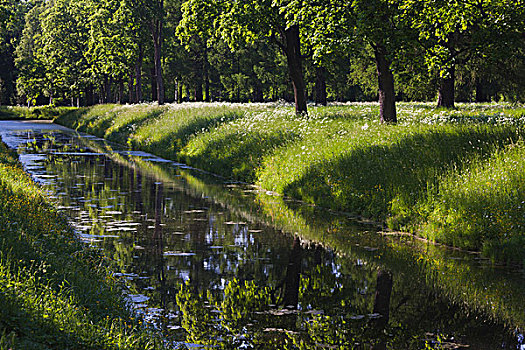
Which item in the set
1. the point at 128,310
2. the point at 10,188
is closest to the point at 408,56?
the point at 10,188

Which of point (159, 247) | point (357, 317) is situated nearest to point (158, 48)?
point (159, 247)

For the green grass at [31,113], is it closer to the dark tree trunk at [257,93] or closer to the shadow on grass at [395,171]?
the dark tree trunk at [257,93]

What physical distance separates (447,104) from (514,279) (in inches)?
1099

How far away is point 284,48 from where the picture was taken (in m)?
29.4

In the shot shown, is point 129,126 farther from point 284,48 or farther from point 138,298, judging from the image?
point 138,298

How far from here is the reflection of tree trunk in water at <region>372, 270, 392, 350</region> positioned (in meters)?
6.96

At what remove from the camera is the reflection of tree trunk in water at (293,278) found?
8298 millimetres

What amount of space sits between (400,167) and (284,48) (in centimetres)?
1589

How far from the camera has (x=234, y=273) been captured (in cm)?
961

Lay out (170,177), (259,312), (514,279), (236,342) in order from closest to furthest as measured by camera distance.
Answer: (236,342)
(259,312)
(514,279)
(170,177)

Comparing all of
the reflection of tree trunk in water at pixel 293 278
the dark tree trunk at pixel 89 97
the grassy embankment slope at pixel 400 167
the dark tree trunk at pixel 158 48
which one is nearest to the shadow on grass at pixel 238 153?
the grassy embankment slope at pixel 400 167

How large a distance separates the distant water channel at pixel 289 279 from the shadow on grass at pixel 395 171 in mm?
741

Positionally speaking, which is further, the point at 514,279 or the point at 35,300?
the point at 514,279

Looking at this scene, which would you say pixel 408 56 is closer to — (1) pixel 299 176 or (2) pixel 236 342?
(1) pixel 299 176
